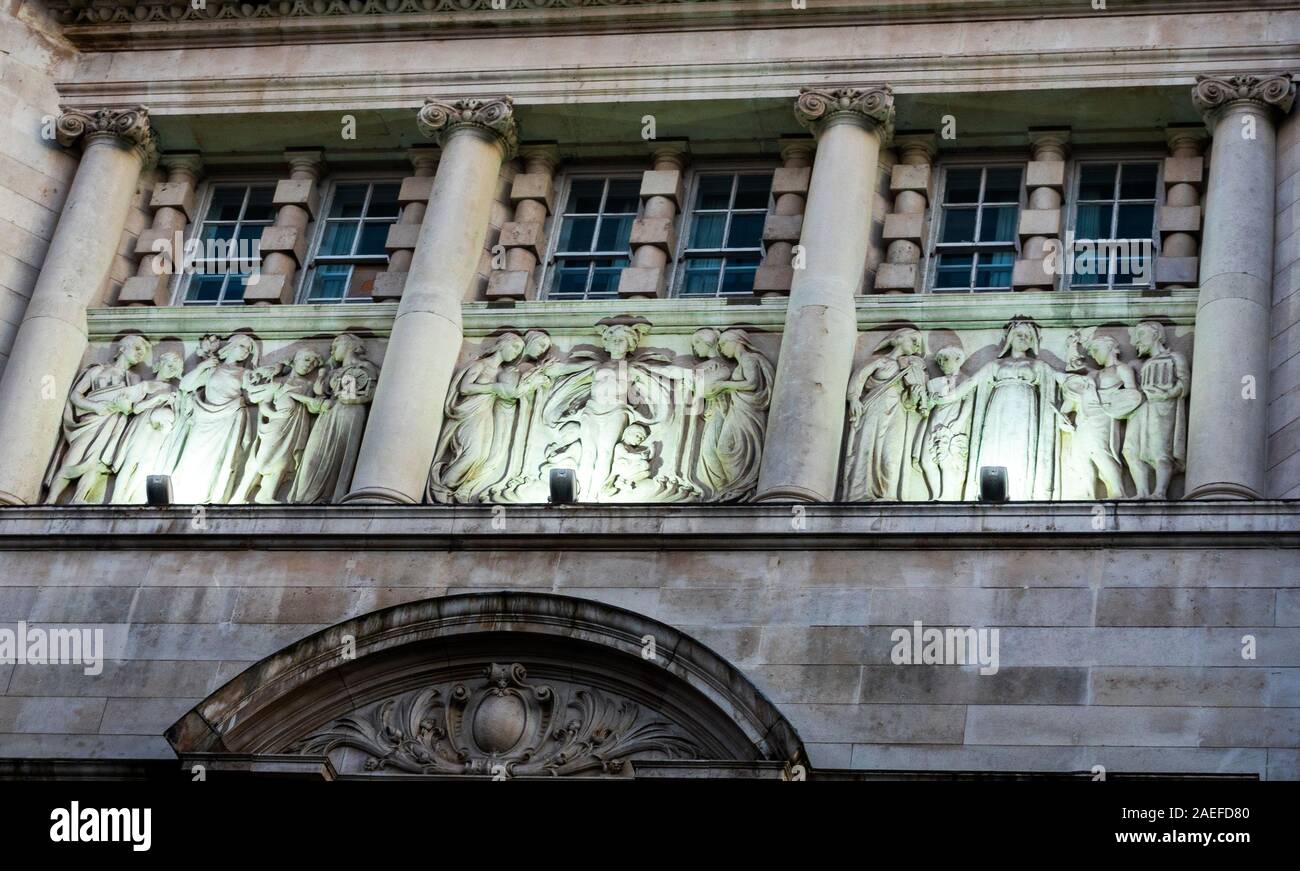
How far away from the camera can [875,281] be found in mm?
21609

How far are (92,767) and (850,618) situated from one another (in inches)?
216

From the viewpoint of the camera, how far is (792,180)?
22.5 meters

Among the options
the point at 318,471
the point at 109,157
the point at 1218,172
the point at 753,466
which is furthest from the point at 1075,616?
the point at 109,157

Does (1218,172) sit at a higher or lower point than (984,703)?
higher

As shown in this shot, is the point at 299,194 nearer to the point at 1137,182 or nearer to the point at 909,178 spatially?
the point at 909,178

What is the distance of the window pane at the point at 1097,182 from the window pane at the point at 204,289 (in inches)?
296

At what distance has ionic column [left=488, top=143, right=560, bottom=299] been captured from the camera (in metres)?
22.2

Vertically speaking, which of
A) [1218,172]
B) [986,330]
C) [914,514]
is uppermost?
[1218,172]

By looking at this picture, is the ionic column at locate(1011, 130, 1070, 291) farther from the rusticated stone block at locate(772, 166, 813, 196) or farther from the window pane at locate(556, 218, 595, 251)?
the window pane at locate(556, 218, 595, 251)

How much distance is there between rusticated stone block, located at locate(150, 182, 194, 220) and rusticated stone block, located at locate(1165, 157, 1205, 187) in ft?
28.4

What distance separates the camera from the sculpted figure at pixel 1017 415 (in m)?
19.9
